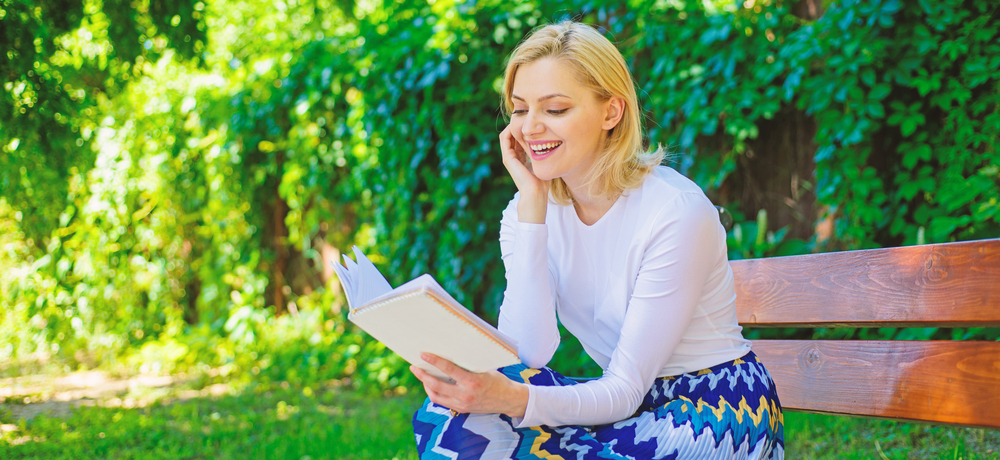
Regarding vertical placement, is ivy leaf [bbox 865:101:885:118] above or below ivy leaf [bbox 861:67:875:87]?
below

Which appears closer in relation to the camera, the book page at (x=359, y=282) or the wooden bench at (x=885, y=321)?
the book page at (x=359, y=282)

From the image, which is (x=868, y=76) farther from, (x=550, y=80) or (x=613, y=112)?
(x=550, y=80)

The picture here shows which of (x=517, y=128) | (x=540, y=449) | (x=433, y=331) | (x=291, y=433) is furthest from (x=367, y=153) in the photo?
(x=433, y=331)

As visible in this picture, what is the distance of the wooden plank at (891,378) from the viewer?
153 centimetres

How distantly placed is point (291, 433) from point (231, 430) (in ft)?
1.05

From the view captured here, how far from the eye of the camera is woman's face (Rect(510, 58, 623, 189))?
1.78m

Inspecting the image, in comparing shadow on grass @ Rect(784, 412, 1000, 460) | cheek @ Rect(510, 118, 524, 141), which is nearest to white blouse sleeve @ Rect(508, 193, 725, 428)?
cheek @ Rect(510, 118, 524, 141)

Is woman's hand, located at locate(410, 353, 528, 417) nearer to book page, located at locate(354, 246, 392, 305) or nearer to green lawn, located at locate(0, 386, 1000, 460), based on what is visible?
book page, located at locate(354, 246, 392, 305)

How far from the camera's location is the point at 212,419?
386 centimetres

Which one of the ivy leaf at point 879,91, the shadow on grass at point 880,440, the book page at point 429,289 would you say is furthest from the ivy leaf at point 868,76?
the book page at point 429,289

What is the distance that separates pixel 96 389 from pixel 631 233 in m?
4.55

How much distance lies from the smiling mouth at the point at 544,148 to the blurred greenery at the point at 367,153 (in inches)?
62.5

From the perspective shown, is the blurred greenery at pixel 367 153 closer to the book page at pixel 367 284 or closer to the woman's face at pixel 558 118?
the woman's face at pixel 558 118

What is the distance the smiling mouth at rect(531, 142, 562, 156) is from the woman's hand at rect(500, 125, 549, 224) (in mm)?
69
